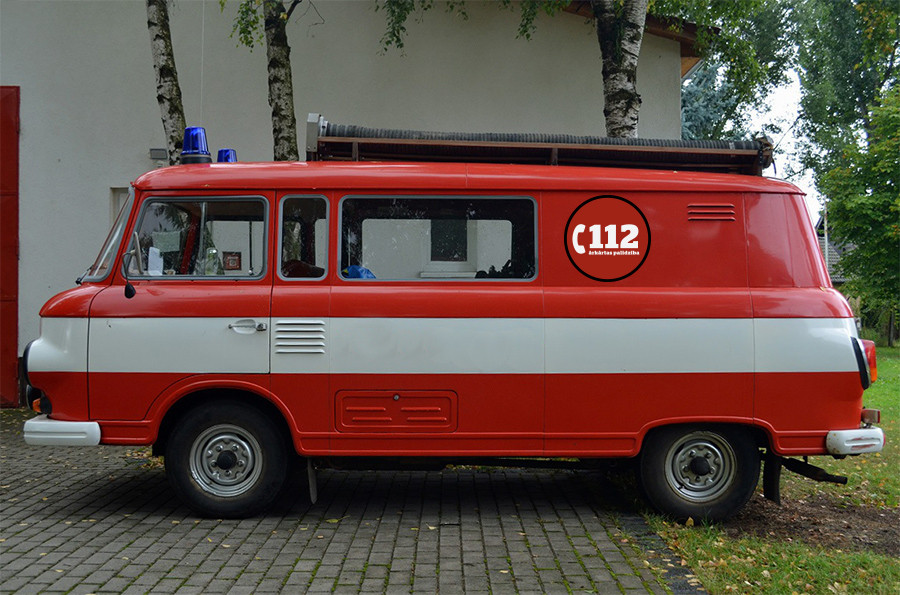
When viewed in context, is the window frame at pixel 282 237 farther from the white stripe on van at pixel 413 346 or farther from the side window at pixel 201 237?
the white stripe on van at pixel 413 346

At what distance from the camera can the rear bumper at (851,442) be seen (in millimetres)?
6352

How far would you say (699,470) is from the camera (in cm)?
658

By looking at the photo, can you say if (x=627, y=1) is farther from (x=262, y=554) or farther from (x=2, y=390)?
(x=2, y=390)

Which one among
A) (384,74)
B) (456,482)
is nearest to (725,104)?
(384,74)

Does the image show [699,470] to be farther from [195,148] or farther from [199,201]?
[195,148]

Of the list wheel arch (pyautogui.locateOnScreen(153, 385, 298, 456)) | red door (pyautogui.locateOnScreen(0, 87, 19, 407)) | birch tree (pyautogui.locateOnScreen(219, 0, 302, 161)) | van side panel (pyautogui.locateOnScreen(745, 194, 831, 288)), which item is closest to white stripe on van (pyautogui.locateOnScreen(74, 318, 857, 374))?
wheel arch (pyautogui.locateOnScreen(153, 385, 298, 456))

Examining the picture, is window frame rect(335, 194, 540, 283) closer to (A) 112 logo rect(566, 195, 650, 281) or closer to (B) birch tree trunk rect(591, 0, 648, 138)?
(A) 112 logo rect(566, 195, 650, 281)

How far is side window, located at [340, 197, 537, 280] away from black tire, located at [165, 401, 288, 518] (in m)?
1.31

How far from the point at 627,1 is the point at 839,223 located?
27.3 m

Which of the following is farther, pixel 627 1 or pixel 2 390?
pixel 2 390

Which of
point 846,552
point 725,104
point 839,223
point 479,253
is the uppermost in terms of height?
point 725,104

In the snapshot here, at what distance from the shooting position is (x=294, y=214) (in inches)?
261

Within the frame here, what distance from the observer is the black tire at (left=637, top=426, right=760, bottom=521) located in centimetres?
656

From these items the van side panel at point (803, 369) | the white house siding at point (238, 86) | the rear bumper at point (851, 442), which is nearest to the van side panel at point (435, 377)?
the van side panel at point (803, 369)
